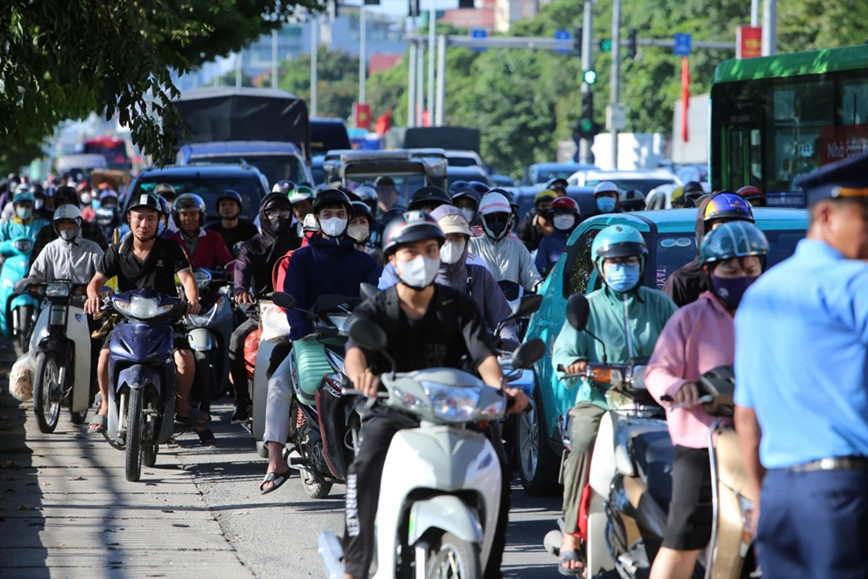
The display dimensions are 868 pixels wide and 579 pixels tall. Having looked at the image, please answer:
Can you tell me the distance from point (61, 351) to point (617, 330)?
633 cm

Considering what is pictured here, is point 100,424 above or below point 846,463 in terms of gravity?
below

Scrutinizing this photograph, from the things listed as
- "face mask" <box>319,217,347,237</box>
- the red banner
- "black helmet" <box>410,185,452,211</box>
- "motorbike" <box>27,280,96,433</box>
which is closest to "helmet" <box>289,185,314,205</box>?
"motorbike" <box>27,280,96,433</box>

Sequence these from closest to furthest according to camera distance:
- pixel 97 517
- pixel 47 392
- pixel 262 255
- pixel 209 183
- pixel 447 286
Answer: pixel 447 286 < pixel 97 517 < pixel 262 255 < pixel 47 392 < pixel 209 183

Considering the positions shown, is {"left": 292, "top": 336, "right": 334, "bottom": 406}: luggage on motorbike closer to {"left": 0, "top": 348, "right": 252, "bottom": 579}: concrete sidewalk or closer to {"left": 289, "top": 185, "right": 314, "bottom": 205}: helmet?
{"left": 0, "top": 348, "right": 252, "bottom": 579}: concrete sidewalk

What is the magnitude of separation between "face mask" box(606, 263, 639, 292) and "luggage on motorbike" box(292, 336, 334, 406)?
2.28 m

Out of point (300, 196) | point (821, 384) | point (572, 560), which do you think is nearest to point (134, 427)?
point (300, 196)

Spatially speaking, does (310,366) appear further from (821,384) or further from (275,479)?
(821,384)

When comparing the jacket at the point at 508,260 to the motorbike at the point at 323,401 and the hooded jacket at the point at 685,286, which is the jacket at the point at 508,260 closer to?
the motorbike at the point at 323,401

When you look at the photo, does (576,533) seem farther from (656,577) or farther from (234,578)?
(234,578)

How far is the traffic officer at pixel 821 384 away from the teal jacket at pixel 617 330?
2516mm

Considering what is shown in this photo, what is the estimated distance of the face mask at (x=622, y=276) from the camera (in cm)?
700

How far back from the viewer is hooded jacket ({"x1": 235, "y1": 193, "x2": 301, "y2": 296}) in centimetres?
1174

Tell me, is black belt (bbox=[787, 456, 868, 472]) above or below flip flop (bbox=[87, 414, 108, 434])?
above

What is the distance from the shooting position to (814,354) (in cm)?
434
